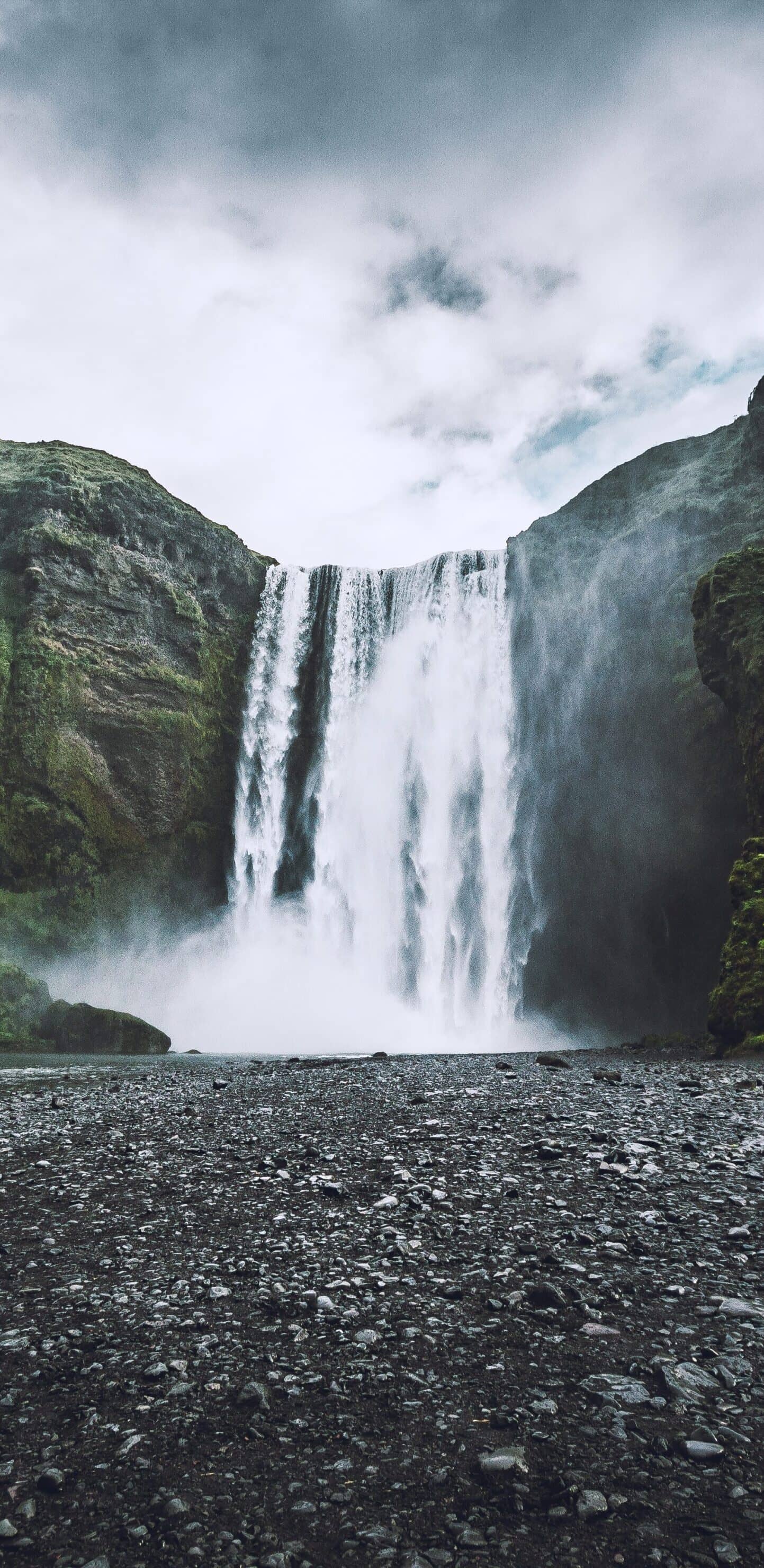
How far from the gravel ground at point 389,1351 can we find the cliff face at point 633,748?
24.4 m

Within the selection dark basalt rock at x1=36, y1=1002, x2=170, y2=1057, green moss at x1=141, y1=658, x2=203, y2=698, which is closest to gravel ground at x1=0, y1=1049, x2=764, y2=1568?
dark basalt rock at x1=36, y1=1002, x2=170, y2=1057

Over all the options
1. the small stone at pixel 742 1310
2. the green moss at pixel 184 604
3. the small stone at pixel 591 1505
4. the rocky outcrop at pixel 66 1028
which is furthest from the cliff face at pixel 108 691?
the small stone at pixel 591 1505

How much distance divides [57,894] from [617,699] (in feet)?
87.2

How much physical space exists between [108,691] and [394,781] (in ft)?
46.5

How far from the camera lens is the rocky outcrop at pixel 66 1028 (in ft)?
76.5

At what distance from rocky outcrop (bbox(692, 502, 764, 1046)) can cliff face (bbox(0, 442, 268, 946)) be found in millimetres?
23744

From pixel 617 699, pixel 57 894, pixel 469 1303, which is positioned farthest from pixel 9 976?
pixel 617 699

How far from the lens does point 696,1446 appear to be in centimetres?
261

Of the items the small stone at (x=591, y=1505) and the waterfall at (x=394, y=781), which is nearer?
the small stone at (x=591, y=1505)

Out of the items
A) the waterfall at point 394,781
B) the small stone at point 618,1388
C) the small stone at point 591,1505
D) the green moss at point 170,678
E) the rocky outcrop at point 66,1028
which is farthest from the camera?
the green moss at point 170,678

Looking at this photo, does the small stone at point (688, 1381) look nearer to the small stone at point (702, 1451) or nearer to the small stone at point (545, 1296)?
the small stone at point (702, 1451)

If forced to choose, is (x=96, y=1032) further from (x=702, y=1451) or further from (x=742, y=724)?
(x=702, y=1451)

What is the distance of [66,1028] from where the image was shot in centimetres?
2366

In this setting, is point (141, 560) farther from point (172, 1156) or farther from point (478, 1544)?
point (478, 1544)
